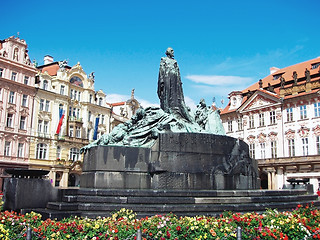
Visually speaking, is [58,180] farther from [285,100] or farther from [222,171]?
[222,171]

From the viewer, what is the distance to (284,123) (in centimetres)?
4022

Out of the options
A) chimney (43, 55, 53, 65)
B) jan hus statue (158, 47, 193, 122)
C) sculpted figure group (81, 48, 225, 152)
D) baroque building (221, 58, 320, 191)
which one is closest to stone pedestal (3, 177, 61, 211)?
sculpted figure group (81, 48, 225, 152)

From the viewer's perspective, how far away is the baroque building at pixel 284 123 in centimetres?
3700

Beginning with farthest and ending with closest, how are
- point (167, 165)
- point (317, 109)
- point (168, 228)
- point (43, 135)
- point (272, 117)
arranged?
point (272, 117) → point (43, 135) → point (317, 109) → point (167, 165) → point (168, 228)

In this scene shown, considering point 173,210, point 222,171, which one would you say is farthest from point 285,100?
point 173,210

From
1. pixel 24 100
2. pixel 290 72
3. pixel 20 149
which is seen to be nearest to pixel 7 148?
pixel 20 149

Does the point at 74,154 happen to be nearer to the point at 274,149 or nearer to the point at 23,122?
the point at 23,122

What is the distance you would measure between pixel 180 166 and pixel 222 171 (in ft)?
5.07

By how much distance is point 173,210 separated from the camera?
861cm

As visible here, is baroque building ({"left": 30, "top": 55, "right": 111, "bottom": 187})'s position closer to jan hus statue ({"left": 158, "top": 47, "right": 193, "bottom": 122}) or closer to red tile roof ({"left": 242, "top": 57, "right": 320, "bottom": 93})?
red tile roof ({"left": 242, "top": 57, "right": 320, "bottom": 93})

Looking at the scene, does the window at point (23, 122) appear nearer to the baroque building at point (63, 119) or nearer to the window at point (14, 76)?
the baroque building at point (63, 119)

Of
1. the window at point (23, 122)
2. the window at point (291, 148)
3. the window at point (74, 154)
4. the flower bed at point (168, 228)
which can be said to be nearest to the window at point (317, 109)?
the window at point (291, 148)

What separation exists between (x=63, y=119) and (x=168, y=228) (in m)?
40.2

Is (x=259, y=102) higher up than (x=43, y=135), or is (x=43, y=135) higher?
(x=259, y=102)
